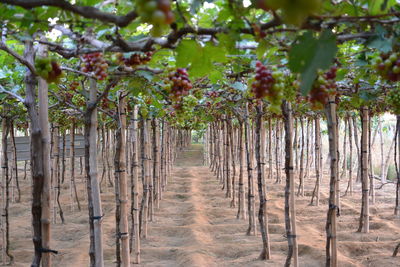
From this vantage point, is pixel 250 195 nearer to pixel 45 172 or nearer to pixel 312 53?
pixel 45 172

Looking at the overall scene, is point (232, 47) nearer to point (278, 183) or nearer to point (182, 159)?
point (278, 183)

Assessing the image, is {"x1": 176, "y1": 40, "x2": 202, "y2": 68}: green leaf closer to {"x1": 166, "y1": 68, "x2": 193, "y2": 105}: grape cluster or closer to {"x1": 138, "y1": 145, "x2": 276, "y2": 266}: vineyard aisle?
{"x1": 166, "y1": 68, "x2": 193, "y2": 105}: grape cluster

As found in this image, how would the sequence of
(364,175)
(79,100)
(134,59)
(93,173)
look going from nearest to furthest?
(134,59), (93,173), (79,100), (364,175)

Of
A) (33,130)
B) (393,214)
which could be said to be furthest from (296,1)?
(393,214)

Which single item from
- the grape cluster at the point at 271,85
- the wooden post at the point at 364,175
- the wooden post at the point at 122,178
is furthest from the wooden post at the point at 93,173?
the wooden post at the point at 364,175

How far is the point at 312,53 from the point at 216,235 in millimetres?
6661

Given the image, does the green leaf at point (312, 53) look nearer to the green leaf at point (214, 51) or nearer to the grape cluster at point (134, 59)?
the green leaf at point (214, 51)

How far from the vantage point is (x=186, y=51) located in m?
1.70

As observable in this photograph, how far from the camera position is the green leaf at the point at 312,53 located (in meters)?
1.21

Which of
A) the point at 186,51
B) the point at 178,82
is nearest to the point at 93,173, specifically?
the point at 178,82

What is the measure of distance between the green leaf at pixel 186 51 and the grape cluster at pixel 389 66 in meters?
0.79

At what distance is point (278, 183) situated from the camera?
14.0 m

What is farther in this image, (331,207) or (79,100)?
(79,100)

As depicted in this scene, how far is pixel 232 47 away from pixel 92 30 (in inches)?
33.7
